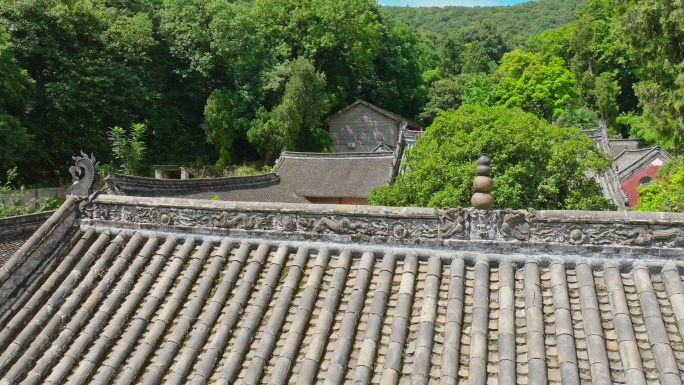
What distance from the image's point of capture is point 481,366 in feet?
14.9

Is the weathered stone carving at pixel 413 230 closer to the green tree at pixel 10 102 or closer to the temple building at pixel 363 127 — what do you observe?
the green tree at pixel 10 102

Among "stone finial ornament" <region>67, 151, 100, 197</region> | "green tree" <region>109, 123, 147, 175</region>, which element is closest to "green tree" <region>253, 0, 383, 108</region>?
"green tree" <region>109, 123, 147, 175</region>

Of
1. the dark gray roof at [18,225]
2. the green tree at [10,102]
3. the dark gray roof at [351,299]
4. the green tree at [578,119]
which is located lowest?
the green tree at [578,119]

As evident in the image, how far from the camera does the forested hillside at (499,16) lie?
126m

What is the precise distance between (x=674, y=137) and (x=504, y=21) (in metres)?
128

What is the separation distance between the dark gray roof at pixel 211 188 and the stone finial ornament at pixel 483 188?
47.0 ft

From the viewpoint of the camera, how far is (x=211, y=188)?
86.7 ft

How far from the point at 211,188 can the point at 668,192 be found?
826 inches

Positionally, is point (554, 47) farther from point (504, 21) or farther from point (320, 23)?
point (504, 21)

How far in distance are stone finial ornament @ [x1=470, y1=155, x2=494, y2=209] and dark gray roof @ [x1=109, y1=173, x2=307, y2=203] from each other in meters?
14.3

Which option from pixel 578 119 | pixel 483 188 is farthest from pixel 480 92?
pixel 483 188

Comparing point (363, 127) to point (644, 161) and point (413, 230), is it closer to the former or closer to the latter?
point (644, 161)

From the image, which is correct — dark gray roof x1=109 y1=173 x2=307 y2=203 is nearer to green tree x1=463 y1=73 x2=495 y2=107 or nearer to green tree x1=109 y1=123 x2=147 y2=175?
green tree x1=109 y1=123 x2=147 y2=175

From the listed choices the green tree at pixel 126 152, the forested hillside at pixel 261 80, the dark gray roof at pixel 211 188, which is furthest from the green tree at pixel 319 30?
the dark gray roof at pixel 211 188
